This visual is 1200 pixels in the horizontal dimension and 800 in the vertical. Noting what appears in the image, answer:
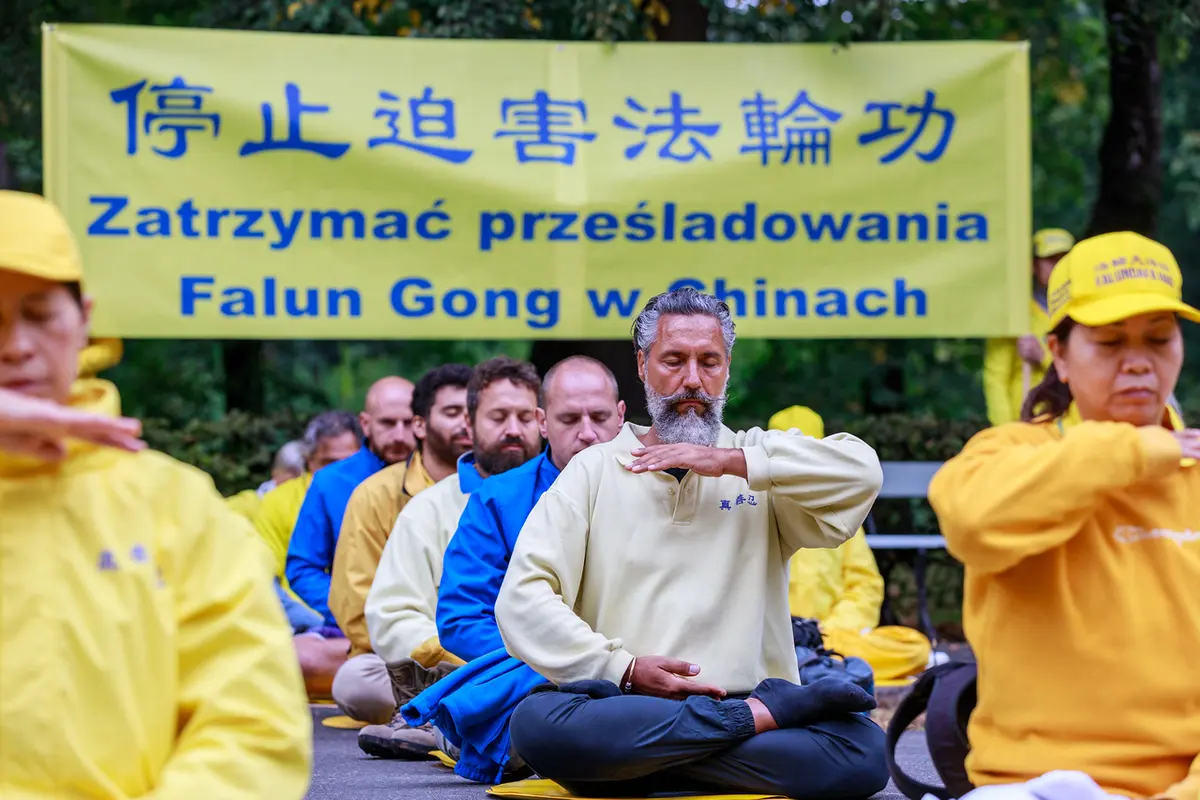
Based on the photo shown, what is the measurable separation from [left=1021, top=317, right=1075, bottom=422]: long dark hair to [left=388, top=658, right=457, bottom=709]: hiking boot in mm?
3812

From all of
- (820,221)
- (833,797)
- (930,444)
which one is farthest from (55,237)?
(930,444)

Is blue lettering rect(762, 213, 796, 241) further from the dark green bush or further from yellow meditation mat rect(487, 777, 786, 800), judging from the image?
the dark green bush

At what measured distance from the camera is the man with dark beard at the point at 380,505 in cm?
817

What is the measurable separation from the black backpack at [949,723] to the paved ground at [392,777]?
1.64 meters

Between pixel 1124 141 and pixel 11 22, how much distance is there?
727 centimetres

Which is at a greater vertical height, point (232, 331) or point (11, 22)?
point (11, 22)

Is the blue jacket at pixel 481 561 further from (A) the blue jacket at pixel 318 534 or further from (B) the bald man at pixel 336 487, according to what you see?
(A) the blue jacket at pixel 318 534

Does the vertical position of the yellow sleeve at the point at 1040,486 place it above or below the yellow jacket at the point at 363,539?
above

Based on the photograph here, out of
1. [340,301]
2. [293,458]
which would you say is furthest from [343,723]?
[293,458]

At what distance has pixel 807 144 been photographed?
8594 mm

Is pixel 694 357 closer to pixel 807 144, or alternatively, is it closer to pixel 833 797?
pixel 833 797

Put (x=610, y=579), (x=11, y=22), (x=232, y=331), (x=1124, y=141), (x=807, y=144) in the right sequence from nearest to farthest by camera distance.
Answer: (x=610, y=579)
(x=232, y=331)
(x=807, y=144)
(x=11, y=22)
(x=1124, y=141)

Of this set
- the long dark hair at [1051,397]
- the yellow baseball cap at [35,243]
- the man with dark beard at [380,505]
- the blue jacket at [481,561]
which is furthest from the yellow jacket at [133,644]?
the man with dark beard at [380,505]

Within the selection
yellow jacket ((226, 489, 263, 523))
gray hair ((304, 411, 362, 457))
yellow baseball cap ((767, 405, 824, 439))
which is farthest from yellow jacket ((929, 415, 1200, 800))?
yellow jacket ((226, 489, 263, 523))
